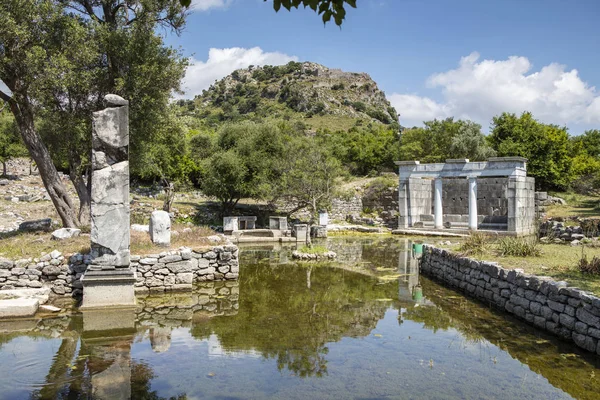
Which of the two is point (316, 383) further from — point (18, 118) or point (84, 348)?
point (18, 118)

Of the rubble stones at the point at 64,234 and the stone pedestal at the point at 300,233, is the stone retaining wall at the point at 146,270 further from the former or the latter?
the stone pedestal at the point at 300,233

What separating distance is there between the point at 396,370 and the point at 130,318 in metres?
5.40

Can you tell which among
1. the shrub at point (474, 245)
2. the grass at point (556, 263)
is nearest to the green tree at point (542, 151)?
the grass at point (556, 263)

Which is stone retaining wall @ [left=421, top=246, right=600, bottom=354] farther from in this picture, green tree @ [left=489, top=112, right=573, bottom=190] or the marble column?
green tree @ [left=489, top=112, right=573, bottom=190]

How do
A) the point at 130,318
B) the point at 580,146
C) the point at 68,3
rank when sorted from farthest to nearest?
the point at 580,146 < the point at 68,3 < the point at 130,318

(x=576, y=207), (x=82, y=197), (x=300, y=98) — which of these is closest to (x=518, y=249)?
(x=82, y=197)

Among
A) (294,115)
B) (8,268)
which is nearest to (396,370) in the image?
(8,268)

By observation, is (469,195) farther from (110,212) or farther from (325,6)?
(325,6)

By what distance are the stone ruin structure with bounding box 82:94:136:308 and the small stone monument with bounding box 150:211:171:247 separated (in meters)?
2.08

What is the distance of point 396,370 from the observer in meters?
7.05

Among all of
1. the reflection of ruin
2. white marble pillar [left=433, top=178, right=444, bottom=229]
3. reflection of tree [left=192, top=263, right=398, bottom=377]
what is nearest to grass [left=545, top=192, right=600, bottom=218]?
white marble pillar [left=433, top=178, right=444, bottom=229]

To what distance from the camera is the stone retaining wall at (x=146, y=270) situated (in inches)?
429

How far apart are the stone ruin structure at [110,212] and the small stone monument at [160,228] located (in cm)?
208

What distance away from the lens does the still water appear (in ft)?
20.4
